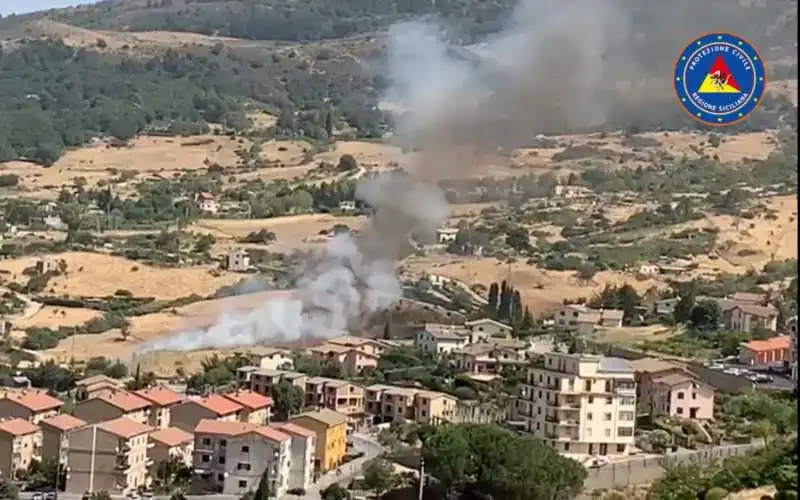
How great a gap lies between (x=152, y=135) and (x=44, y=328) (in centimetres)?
3395

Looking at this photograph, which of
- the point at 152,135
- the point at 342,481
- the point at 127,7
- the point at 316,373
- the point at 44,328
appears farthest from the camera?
the point at 127,7

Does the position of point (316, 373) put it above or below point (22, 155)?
below

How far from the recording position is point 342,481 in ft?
61.8

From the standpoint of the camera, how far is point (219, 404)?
812 inches

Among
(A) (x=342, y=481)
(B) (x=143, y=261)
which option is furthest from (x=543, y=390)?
(B) (x=143, y=261)

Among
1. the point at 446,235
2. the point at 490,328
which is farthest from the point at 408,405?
the point at 446,235

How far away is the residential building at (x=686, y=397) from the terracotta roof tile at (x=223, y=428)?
6329 mm

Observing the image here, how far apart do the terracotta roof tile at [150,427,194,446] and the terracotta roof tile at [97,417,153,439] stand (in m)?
0.14

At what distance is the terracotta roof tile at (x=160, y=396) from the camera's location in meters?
20.7

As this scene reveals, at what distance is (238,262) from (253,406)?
51.6 feet

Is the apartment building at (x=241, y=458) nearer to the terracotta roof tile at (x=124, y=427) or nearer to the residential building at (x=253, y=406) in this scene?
the terracotta roof tile at (x=124, y=427)

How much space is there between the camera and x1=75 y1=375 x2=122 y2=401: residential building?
21.7m

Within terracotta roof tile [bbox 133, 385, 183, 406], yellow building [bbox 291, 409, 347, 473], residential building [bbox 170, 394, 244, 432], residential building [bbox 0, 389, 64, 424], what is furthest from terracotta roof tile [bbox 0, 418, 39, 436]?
yellow building [bbox 291, 409, 347, 473]

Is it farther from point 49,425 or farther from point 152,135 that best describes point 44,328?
point 152,135
